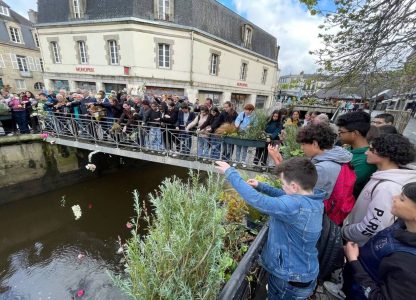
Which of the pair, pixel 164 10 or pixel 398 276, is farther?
pixel 164 10

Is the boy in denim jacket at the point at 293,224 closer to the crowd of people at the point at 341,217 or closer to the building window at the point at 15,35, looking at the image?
the crowd of people at the point at 341,217

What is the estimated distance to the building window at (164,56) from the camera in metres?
14.9

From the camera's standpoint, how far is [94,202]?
8.27 meters

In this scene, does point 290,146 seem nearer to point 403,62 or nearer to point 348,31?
point 348,31

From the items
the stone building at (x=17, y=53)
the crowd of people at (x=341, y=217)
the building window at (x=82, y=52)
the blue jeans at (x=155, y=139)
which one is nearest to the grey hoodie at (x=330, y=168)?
the crowd of people at (x=341, y=217)

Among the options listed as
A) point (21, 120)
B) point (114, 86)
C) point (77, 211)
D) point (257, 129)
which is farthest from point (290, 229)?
point (114, 86)

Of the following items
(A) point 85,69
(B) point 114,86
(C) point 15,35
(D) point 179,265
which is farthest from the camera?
(C) point 15,35

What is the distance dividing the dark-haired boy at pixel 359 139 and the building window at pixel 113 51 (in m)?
16.1

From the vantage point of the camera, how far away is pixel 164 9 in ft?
47.2

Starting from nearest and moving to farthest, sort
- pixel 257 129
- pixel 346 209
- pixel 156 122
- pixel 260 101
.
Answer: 1. pixel 346 209
2. pixel 257 129
3. pixel 156 122
4. pixel 260 101

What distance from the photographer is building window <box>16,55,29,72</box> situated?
2620 centimetres

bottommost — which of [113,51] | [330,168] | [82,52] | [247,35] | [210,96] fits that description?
[210,96]

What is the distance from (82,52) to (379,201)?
19.6 meters

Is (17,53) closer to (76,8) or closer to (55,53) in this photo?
(55,53)
